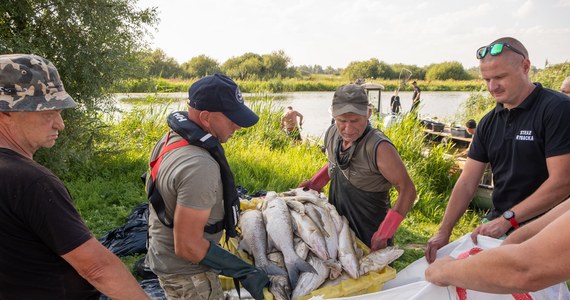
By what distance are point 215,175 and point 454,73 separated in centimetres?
8112

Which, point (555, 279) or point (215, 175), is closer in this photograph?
point (555, 279)

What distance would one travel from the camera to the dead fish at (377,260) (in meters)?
2.63

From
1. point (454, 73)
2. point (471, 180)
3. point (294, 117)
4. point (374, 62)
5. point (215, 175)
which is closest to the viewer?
point (215, 175)

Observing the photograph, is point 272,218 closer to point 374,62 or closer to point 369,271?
point 369,271

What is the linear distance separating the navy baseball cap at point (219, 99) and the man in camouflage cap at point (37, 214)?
0.66 metres

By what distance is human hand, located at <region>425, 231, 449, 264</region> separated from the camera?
8.68 feet

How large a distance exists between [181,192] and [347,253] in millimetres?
1315

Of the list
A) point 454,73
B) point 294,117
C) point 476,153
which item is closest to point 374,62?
point 454,73

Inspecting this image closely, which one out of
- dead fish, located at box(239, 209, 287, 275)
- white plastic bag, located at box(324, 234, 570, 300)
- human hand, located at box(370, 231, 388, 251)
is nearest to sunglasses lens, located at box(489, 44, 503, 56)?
white plastic bag, located at box(324, 234, 570, 300)

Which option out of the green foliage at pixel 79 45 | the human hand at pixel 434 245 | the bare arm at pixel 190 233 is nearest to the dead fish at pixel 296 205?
the human hand at pixel 434 245

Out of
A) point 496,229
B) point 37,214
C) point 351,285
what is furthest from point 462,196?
point 37,214

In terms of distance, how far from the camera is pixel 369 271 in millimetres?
2621

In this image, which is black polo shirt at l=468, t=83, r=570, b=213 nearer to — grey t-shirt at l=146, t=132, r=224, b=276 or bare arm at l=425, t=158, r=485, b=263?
bare arm at l=425, t=158, r=485, b=263

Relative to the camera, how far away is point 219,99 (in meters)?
2.15
